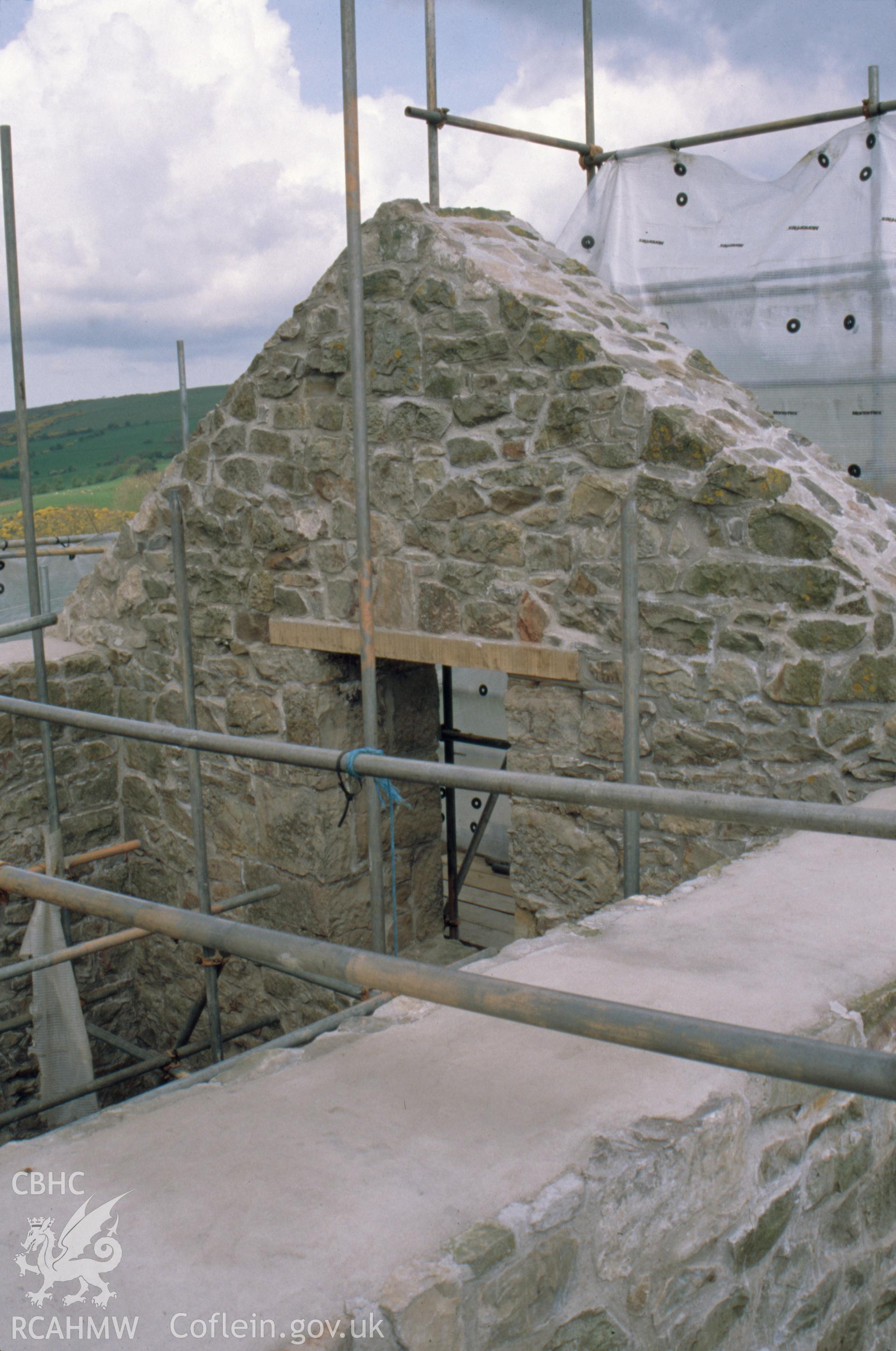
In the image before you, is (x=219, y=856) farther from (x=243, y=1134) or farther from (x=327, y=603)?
(x=243, y=1134)

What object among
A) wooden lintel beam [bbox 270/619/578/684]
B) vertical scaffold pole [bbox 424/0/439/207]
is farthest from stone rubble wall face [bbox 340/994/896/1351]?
vertical scaffold pole [bbox 424/0/439/207]

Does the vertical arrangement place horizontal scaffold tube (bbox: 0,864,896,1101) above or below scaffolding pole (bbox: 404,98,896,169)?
below

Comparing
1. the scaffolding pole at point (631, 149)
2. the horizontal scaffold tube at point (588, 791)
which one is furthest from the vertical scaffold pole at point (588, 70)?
the horizontal scaffold tube at point (588, 791)

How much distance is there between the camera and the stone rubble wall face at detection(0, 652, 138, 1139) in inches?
195

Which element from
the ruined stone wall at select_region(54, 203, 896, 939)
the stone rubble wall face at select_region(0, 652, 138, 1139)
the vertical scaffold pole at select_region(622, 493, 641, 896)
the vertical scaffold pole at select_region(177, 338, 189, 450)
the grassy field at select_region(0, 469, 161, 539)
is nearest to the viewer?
the ruined stone wall at select_region(54, 203, 896, 939)

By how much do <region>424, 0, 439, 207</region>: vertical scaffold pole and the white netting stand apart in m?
3.40

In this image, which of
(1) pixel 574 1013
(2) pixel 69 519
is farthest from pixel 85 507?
(1) pixel 574 1013

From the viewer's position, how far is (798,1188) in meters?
1.92

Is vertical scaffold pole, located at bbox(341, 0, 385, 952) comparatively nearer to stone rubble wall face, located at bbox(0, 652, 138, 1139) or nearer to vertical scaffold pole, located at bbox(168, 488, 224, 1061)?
vertical scaffold pole, located at bbox(168, 488, 224, 1061)

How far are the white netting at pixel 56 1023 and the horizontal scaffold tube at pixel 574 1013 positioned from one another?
105 inches

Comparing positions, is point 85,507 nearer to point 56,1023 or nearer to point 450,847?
point 450,847

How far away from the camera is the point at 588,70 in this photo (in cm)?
561

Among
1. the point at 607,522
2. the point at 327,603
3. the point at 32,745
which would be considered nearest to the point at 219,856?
the point at 32,745

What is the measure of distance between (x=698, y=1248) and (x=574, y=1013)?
2.01ft
